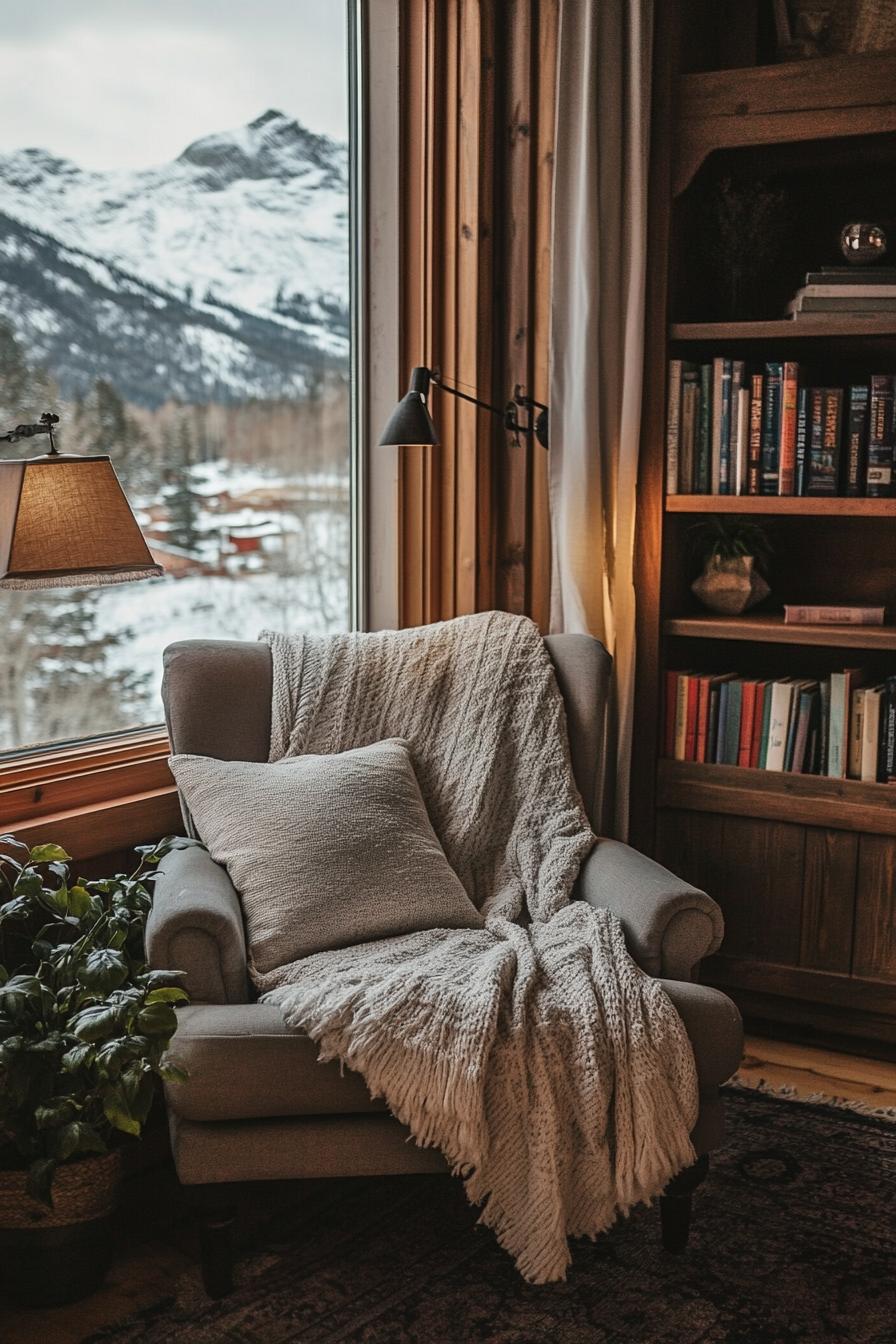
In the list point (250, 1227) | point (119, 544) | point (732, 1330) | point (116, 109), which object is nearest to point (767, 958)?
point (732, 1330)

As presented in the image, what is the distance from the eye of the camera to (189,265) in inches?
103

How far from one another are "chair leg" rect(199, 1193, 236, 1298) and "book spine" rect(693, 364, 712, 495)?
177 cm

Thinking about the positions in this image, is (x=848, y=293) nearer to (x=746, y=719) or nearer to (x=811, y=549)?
(x=811, y=549)

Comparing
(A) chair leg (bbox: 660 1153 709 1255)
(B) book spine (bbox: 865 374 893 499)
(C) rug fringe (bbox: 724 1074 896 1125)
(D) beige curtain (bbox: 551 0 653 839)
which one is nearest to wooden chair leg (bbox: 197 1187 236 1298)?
(A) chair leg (bbox: 660 1153 709 1255)

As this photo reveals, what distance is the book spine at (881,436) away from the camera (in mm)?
2666

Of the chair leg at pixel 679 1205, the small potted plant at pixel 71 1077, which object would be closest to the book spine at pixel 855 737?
the chair leg at pixel 679 1205

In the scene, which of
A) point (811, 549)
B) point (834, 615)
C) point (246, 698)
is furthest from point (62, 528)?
point (811, 549)

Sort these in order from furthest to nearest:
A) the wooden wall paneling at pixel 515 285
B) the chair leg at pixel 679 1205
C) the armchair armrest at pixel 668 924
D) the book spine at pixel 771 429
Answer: the wooden wall paneling at pixel 515 285, the book spine at pixel 771 429, the armchair armrest at pixel 668 924, the chair leg at pixel 679 1205

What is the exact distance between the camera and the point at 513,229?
3.01 metres

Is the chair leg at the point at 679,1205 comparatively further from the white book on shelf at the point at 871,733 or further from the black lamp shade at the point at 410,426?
the black lamp shade at the point at 410,426

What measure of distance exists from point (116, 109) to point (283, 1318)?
2117mm

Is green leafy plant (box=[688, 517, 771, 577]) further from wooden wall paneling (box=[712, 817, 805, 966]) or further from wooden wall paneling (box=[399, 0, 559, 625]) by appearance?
wooden wall paneling (box=[712, 817, 805, 966])

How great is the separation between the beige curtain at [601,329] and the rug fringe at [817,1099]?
1.97 feet

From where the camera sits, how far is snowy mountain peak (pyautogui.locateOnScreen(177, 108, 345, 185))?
2.62m
